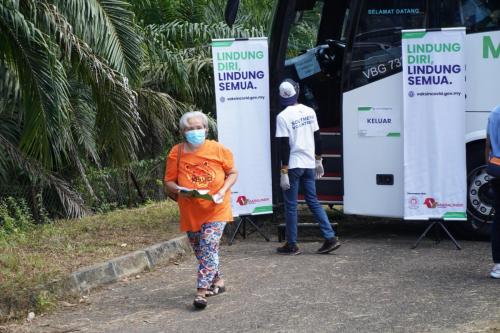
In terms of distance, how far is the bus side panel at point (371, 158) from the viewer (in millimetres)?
10227

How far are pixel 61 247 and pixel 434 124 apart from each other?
4.25 m

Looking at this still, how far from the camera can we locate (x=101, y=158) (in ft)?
47.6

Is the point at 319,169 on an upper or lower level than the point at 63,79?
lower

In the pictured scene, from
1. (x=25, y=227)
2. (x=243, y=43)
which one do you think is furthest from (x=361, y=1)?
(x=25, y=227)

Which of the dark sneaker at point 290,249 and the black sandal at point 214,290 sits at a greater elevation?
the black sandal at point 214,290

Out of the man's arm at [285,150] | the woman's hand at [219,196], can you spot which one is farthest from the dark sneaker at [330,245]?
the woman's hand at [219,196]

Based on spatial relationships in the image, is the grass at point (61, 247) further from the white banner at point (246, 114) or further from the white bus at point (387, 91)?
the white bus at point (387, 91)

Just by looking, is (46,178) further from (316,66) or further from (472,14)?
(472,14)

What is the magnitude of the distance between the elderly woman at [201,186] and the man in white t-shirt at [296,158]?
1.88 metres

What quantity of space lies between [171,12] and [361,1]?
8.04m

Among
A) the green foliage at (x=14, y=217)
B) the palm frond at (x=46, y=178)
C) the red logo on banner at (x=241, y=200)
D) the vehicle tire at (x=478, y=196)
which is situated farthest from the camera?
the palm frond at (x=46, y=178)

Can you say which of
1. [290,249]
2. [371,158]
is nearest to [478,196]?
[371,158]

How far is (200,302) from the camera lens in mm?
7617

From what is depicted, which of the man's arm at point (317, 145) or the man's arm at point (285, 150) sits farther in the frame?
the man's arm at point (317, 145)
